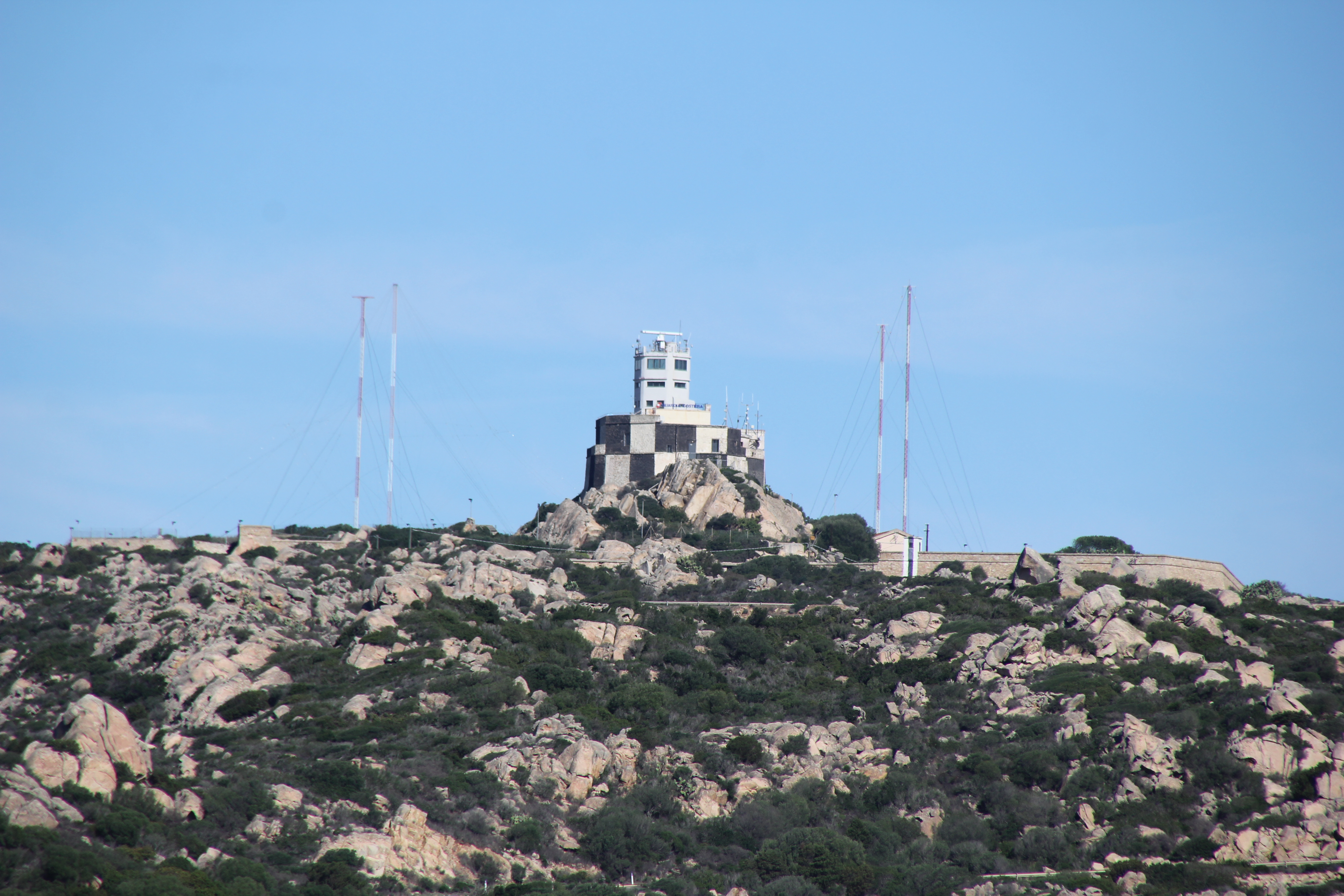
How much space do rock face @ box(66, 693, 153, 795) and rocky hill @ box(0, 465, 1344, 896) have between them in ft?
0.35

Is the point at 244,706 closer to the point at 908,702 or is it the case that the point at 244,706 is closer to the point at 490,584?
the point at 490,584

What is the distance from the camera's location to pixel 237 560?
242 ft

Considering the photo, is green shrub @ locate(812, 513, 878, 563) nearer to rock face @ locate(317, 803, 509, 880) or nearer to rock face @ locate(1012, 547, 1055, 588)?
rock face @ locate(1012, 547, 1055, 588)

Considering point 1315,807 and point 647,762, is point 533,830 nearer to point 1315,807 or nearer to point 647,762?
point 647,762

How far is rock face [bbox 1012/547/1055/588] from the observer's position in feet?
230

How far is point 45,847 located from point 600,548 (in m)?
45.6

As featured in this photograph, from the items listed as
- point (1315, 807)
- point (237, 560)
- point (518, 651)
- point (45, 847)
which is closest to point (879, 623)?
point (518, 651)

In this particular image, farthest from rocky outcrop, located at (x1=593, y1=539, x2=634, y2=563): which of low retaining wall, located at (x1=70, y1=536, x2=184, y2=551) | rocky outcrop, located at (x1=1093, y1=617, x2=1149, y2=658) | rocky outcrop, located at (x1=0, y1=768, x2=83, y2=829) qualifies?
rocky outcrop, located at (x1=0, y1=768, x2=83, y2=829)

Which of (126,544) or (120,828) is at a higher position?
(126,544)

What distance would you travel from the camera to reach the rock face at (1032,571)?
70.2 m

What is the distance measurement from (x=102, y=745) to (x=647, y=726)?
837 inches

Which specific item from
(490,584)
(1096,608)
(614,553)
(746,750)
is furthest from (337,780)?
(1096,608)

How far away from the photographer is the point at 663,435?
304 ft

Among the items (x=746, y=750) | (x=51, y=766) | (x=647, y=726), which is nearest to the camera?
(x=51, y=766)
